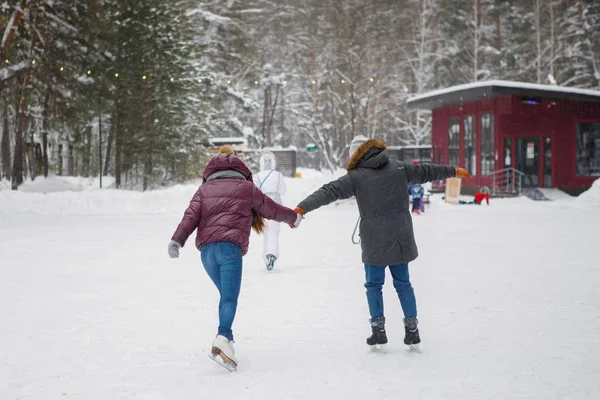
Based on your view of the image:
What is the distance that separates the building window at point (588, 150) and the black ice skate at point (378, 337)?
30.1m

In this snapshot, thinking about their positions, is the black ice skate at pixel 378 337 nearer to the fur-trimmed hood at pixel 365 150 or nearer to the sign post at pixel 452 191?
the fur-trimmed hood at pixel 365 150

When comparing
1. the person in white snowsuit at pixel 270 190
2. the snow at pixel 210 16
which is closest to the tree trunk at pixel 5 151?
the snow at pixel 210 16

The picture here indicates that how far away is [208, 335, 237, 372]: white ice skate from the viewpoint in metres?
4.91

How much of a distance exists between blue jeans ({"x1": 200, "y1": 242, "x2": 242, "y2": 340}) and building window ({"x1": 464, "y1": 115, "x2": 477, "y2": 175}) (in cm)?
3058

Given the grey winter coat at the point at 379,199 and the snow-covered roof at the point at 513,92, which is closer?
the grey winter coat at the point at 379,199

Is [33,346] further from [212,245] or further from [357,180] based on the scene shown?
[357,180]

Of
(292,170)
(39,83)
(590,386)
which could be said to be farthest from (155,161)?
(590,386)

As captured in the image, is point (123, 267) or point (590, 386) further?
point (123, 267)

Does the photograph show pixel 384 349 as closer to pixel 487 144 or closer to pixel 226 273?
pixel 226 273

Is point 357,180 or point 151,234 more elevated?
point 357,180

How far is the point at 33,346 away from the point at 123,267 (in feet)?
16.2

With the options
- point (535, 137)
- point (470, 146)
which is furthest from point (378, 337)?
point (470, 146)

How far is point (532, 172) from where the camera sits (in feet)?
110

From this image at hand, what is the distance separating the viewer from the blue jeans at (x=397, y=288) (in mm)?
5477
